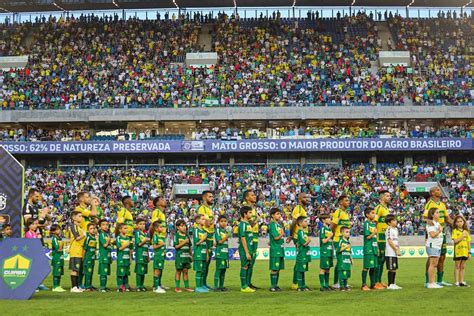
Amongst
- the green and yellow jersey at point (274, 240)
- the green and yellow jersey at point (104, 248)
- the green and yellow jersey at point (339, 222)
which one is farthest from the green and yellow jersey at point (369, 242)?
the green and yellow jersey at point (104, 248)

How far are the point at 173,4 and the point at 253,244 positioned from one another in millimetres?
48926

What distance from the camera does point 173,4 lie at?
6544 cm

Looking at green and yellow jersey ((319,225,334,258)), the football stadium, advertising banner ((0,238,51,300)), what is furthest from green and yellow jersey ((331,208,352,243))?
the football stadium

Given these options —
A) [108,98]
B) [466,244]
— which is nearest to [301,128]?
[108,98]

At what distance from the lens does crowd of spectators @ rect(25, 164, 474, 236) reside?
48594mm

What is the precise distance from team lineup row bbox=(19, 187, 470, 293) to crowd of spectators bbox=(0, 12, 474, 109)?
38.1 metres

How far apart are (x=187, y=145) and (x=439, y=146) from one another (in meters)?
17.3

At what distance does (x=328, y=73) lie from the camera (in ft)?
196

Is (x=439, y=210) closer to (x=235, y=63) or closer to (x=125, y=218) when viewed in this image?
(x=125, y=218)

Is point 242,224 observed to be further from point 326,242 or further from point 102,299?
point 102,299

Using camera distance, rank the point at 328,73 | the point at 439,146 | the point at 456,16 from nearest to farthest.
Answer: the point at 439,146
the point at 328,73
the point at 456,16

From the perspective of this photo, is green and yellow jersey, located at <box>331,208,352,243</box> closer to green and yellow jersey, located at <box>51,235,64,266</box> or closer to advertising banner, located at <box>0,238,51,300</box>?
advertising banner, located at <box>0,238,51,300</box>

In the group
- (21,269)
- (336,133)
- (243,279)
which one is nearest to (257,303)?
(243,279)

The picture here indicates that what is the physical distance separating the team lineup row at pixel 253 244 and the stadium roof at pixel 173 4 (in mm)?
46473
